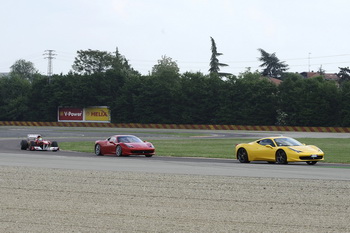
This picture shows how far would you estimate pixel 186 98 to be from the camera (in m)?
84.5

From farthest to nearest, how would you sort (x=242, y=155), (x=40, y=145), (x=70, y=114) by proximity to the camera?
(x=70, y=114) → (x=40, y=145) → (x=242, y=155)

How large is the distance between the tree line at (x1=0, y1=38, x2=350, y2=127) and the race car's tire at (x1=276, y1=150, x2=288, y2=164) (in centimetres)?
4644

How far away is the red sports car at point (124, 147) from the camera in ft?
101

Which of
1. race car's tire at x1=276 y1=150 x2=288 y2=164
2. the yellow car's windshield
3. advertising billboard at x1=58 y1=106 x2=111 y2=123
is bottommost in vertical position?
race car's tire at x1=276 y1=150 x2=288 y2=164

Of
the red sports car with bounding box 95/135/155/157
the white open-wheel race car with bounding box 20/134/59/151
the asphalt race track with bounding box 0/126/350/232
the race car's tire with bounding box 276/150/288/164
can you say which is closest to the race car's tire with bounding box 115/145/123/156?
the red sports car with bounding box 95/135/155/157

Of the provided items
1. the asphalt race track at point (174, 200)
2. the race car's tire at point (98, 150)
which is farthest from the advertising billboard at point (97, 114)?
the asphalt race track at point (174, 200)

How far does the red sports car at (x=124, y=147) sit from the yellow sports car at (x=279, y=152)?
→ 549cm

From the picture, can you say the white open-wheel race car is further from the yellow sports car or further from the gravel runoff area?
the gravel runoff area

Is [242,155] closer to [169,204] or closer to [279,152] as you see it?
[279,152]

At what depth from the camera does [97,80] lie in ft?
308

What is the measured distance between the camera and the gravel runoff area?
10.8 m

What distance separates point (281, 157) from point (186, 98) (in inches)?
2320

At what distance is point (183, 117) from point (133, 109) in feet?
29.1

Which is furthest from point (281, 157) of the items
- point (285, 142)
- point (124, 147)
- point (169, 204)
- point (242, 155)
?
point (169, 204)
